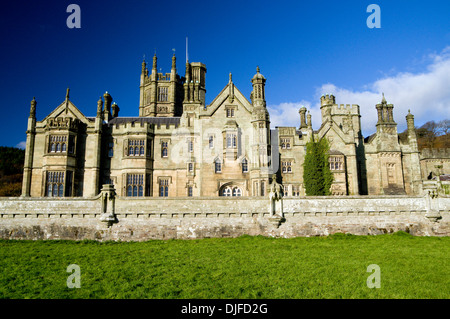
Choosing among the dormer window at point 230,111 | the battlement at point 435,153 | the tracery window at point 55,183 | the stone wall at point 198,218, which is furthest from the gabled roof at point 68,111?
the battlement at point 435,153

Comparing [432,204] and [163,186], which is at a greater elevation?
[163,186]

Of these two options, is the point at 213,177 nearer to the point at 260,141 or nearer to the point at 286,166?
the point at 260,141

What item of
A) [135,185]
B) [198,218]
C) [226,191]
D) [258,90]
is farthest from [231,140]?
[198,218]

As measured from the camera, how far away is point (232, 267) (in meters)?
13.6

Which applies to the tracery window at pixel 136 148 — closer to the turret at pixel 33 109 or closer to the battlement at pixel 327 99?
the turret at pixel 33 109

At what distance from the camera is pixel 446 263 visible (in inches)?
561

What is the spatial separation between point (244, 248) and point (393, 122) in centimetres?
2781

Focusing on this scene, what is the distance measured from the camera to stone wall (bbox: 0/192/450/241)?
2058 centimetres

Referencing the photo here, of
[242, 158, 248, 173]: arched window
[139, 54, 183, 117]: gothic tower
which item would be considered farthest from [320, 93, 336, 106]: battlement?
[139, 54, 183, 117]: gothic tower

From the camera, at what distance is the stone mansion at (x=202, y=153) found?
100 ft

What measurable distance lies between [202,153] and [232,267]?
18329 mm

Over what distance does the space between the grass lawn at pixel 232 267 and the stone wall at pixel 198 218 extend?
90cm

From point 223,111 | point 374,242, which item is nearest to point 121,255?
point 374,242
